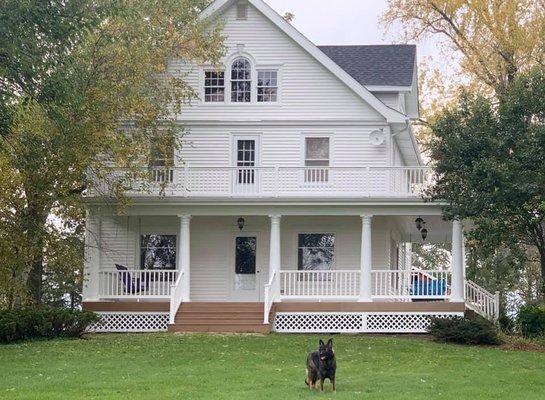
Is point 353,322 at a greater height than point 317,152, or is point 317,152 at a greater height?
point 317,152

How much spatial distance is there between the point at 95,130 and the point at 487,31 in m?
15.9

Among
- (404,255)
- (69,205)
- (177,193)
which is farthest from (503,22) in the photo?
(69,205)

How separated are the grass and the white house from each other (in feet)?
8.54

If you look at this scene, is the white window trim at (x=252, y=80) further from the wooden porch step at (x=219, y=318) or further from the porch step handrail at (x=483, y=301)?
the porch step handrail at (x=483, y=301)

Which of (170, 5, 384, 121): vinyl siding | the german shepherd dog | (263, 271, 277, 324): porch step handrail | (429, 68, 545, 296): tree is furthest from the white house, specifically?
the german shepherd dog

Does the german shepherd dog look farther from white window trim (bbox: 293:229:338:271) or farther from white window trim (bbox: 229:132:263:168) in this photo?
white window trim (bbox: 229:132:263:168)

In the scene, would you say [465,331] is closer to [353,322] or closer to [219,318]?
[353,322]

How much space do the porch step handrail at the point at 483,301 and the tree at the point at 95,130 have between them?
1024cm

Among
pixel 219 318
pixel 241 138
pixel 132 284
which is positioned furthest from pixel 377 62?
pixel 132 284

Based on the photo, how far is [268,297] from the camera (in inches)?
1120

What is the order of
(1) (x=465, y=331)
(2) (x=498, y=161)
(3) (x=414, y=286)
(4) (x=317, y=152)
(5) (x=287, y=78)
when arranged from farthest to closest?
1. (4) (x=317, y=152)
2. (5) (x=287, y=78)
3. (3) (x=414, y=286)
4. (1) (x=465, y=331)
5. (2) (x=498, y=161)

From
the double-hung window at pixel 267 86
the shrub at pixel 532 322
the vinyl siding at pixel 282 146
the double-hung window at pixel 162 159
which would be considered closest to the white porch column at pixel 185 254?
the double-hung window at pixel 162 159

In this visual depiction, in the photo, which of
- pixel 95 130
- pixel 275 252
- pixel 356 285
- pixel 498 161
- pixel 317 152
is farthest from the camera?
pixel 317 152

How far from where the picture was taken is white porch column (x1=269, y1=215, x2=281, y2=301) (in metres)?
29.5
